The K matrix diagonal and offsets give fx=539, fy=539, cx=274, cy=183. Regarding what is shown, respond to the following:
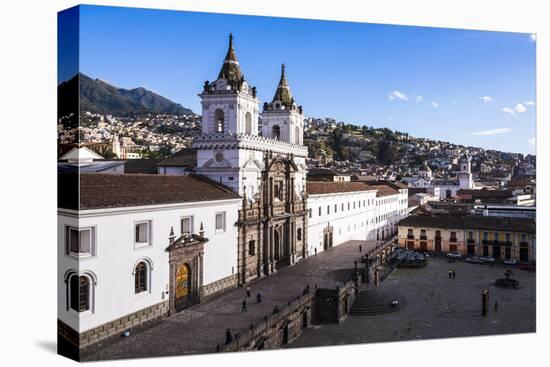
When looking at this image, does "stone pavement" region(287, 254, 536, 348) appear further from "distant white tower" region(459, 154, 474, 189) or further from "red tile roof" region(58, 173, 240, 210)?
"red tile roof" region(58, 173, 240, 210)

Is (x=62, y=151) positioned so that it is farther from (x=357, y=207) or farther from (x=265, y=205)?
(x=357, y=207)

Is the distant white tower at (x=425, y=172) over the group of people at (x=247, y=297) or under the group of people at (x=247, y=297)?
over

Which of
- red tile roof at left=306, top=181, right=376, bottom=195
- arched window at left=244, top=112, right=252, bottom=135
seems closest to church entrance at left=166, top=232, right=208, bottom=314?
arched window at left=244, top=112, right=252, bottom=135

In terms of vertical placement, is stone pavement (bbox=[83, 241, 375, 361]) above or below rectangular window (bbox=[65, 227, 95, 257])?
below

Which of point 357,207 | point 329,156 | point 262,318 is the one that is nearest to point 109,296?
point 262,318

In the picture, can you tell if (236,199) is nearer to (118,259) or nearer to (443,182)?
(118,259)

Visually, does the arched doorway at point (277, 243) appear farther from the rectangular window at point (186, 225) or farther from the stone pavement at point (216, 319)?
the rectangular window at point (186, 225)

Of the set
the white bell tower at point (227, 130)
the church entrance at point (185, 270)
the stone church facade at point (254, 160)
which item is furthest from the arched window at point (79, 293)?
the white bell tower at point (227, 130)

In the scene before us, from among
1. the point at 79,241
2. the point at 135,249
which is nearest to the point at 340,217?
the point at 135,249
